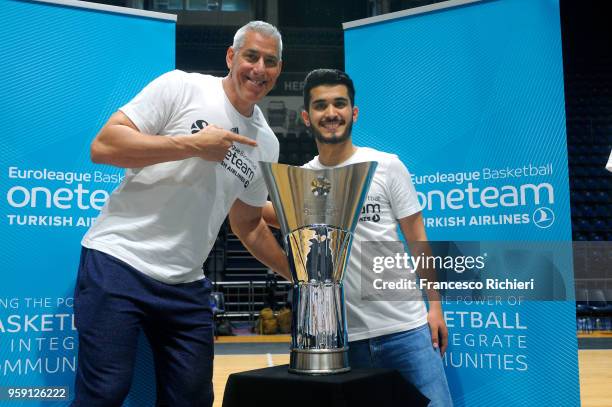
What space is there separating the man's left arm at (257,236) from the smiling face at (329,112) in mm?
284

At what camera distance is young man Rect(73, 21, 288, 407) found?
132 cm

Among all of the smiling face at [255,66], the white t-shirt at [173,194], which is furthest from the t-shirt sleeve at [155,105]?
the smiling face at [255,66]

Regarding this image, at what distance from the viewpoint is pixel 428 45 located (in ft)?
6.14

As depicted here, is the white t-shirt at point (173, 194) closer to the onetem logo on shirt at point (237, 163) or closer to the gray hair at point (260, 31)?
the onetem logo on shirt at point (237, 163)

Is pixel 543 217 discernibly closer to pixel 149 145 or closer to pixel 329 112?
pixel 329 112

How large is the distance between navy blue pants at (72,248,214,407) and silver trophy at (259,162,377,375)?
0.52 metres

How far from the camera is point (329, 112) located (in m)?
1.44

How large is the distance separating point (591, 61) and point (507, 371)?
1048cm

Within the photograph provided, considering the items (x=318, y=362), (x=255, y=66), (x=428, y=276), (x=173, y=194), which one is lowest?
(x=318, y=362)

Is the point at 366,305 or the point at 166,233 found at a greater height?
→ the point at 166,233

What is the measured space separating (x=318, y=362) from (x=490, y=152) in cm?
107

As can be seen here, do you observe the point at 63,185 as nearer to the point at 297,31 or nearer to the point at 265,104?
the point at 265,104

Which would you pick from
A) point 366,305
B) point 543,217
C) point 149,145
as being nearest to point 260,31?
point 149,145

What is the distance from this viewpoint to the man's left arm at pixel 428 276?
5.20ft
